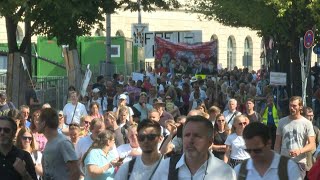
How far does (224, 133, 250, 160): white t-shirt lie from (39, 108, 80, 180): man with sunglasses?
439 centimetres

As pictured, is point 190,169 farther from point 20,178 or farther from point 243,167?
point 20,178

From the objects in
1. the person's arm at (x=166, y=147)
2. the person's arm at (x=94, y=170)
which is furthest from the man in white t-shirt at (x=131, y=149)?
the person's arm at (x=94, y=170)

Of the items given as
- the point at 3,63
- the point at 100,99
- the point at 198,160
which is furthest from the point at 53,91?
the point at 198,160

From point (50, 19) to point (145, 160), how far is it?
14927 mm

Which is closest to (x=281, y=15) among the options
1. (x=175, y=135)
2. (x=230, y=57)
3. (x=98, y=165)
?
(x=175, y=135)

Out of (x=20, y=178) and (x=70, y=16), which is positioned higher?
(x=70, y=16)

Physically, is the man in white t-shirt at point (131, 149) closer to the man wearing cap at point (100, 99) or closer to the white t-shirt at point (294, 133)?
the white t-shirt at point (294, 133)

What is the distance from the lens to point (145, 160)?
7.82m

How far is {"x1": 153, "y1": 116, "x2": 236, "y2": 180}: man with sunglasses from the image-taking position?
21.5 ft

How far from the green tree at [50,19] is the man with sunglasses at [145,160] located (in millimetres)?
13852

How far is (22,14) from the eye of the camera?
2267cm

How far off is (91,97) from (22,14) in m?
4.41

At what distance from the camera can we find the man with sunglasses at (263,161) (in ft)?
24.5

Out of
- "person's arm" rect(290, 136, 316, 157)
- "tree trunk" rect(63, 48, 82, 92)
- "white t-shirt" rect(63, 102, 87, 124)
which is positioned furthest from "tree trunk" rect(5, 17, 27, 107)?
"person's arm" rect(290, 136, 316, 157)
